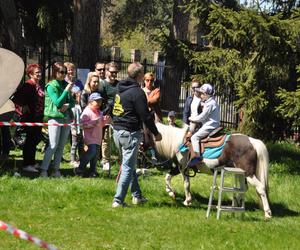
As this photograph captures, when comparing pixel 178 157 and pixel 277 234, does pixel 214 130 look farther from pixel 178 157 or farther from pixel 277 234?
pixel 277 234

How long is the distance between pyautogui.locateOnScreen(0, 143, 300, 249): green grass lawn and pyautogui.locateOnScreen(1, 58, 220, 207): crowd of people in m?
0.41

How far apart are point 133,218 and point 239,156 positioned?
191cm

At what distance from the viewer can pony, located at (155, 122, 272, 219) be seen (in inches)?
358

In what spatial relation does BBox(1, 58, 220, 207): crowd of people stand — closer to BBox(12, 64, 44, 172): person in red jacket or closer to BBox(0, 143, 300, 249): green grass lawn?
BBox(12, 64, 44, 172): person in red jacket

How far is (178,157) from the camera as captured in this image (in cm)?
973

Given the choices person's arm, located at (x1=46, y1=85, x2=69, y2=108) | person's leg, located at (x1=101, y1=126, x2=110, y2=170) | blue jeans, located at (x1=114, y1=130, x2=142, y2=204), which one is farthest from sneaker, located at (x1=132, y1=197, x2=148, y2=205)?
person's leg, located at (x1=101, y1=126, x2=110, y2=170)

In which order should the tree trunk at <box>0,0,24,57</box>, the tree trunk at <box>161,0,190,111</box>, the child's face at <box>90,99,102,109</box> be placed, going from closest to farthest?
the child's face at <box>90,99,102,109</box>, the tree trunk at <box>0,0,24,57</box>, the tree trunk at <box>161,0,190,111</box>

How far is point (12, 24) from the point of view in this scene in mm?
20375

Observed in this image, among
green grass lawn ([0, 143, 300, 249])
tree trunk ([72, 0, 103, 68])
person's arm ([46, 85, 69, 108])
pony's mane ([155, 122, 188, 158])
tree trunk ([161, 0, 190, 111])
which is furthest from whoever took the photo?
tree trunk ([161, 0, 190, 111])

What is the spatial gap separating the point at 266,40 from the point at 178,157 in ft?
12.1

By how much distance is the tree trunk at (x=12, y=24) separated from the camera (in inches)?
787

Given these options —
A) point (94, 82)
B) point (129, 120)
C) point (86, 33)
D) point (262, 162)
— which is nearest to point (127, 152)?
point (129, 120)

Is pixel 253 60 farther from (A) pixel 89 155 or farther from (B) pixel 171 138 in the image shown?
(A) pixel 89 155

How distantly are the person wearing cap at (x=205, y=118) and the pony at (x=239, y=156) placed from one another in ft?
0.66
